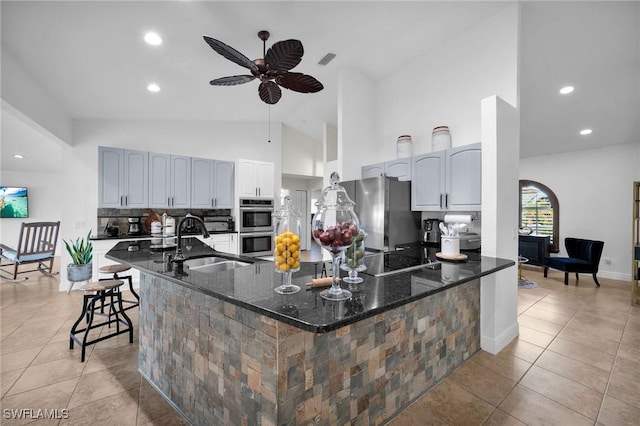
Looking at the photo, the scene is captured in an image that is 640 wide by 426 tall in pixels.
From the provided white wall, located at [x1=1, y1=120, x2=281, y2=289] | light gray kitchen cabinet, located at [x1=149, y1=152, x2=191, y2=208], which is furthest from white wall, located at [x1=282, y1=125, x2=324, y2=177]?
light gray kitchen cabinet, located at [x1=149, y1=152, x2=191, y2=208]

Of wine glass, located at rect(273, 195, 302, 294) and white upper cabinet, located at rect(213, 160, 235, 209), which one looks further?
white upper cabinet, located at rect(213, 160, 235, 209)

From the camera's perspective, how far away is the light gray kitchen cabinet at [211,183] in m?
4.98

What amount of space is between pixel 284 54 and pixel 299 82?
50 centimetres

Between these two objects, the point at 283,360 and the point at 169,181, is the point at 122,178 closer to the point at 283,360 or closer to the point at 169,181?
the point at 169,181

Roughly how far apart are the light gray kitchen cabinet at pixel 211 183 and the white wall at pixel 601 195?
663cm

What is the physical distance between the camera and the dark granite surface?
0.99m

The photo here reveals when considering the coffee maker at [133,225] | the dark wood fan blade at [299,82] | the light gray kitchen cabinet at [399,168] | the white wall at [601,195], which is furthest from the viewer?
the white wall at [601,195]

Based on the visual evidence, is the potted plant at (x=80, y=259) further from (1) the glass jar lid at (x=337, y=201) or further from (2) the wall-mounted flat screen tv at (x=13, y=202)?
(1) the glass jar lid at (x=337, y=201)

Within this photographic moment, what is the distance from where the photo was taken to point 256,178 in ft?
17.9

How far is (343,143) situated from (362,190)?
78 cm

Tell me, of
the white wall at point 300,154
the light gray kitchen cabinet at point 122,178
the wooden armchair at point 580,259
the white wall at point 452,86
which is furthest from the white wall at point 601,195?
the light gray kitchen cabinet at point 122,178

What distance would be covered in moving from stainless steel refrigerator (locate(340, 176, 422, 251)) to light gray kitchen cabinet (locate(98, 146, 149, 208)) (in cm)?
350

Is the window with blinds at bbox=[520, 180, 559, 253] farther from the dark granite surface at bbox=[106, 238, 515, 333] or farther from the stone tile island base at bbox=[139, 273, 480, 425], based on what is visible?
the stone tile island base at bbox=[139, 273, 480, 425]

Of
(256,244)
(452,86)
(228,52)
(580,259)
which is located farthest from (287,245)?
(580,259)
